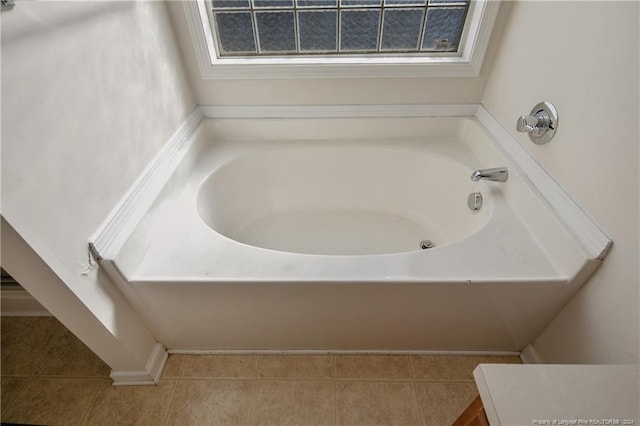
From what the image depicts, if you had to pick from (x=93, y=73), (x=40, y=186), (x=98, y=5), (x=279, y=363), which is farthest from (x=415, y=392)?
(x=98, y=5)

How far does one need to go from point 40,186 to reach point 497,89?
1548 millimetres

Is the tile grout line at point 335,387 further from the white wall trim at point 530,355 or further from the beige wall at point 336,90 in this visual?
the beige wall at point 336,90

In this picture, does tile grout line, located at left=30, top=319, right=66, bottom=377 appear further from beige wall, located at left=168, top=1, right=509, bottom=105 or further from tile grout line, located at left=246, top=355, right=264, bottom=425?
beige wall, located at left=168, top=1, right=509, bottom=105

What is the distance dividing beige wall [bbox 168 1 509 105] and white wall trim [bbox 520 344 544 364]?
1050 mm

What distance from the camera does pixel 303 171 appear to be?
1605 millimetres

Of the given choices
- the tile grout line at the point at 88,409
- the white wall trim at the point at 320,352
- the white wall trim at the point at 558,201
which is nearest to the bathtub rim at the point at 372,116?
the white wall trim at the point at 558,201

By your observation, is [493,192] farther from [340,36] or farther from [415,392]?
[340,36]

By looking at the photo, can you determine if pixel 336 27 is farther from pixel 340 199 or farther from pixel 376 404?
pixel 376 404

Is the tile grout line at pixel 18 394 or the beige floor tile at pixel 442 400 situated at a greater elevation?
the tile grout line at pixel 18 394

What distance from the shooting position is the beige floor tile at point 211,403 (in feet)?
3.48

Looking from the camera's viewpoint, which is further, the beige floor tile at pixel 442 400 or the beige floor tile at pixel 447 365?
the beige floor tile at pixel 447 365

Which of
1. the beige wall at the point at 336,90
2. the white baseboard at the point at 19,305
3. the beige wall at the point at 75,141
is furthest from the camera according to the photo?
the beige wall at the point at 336,90

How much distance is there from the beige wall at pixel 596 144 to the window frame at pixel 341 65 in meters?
0.27

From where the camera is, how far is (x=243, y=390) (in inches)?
44.5
